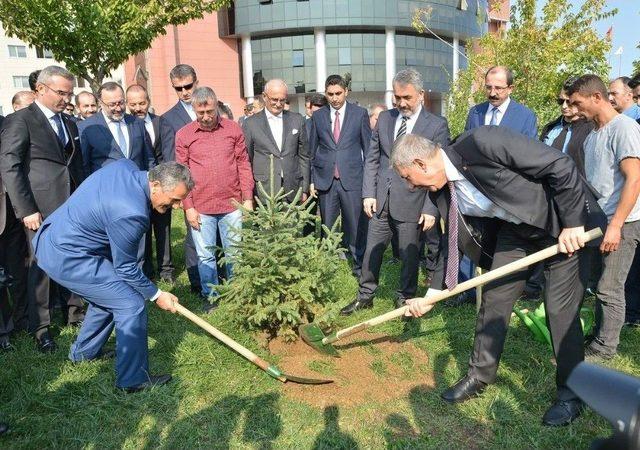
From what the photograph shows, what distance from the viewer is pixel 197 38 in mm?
35594

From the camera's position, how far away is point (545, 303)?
323 centimetres

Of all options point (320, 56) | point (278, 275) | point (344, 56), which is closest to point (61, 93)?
point (278, 275)

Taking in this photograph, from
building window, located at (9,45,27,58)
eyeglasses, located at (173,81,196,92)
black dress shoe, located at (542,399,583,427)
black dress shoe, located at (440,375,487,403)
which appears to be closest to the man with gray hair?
eyeglasses, located at (173,81,196,92)

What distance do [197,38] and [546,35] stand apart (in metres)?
31.2

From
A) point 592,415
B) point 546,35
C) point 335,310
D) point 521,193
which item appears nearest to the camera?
point 521,193

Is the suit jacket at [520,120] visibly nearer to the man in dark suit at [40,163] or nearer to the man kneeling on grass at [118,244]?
the man kneeling on grass at [118,244]

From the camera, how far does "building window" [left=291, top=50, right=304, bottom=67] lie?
36.3 m

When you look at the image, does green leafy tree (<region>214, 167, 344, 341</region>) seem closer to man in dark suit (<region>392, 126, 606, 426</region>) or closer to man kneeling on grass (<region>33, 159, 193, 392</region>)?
man kneeling on grass (<region>33, 159, 193, 392</region>)

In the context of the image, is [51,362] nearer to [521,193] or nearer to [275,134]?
[275,134]

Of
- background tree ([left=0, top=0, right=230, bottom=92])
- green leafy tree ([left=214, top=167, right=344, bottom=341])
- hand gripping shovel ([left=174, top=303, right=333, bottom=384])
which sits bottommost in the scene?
hand gripping shovel ([left=174, top=303, right=333, bottom=384])

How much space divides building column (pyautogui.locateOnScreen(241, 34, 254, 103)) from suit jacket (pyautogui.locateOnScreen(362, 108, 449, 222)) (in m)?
33.4

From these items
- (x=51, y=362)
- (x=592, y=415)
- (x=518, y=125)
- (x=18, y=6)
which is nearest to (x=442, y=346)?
(x=592, y=415)

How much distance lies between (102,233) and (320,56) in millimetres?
34618

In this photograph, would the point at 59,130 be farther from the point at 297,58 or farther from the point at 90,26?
the point at 297,58
